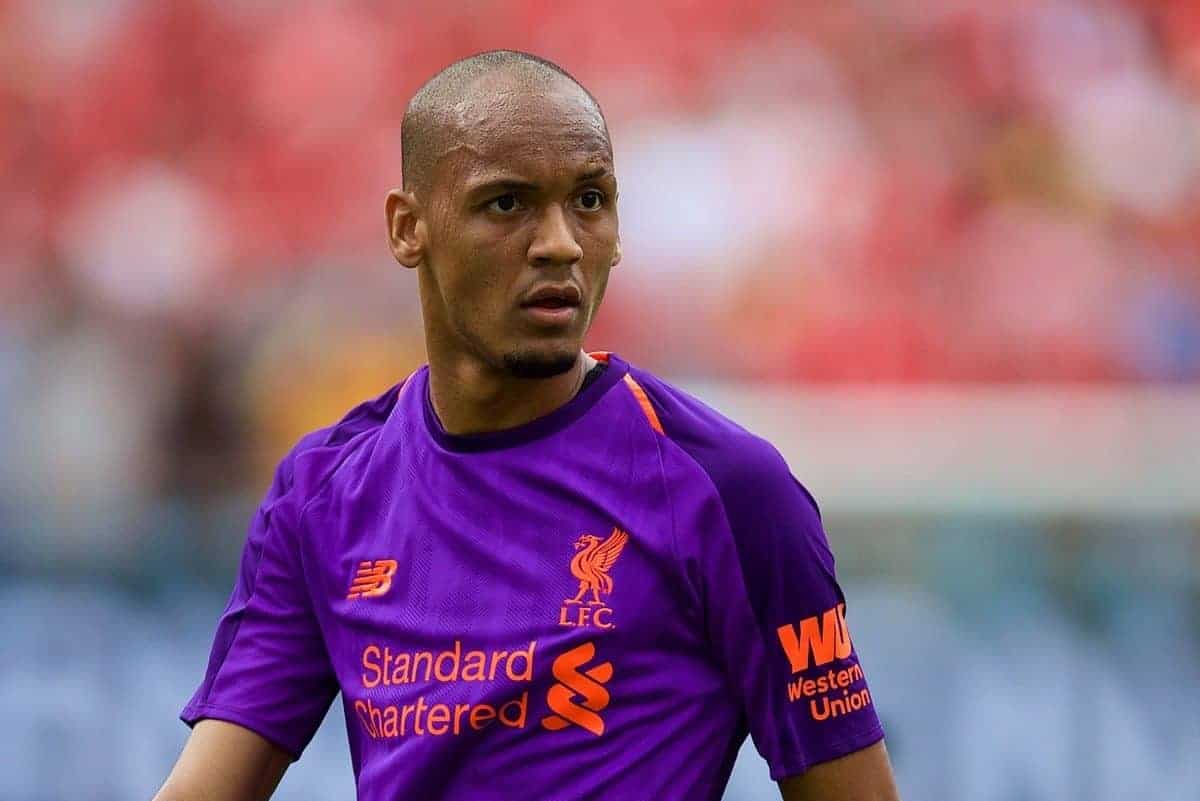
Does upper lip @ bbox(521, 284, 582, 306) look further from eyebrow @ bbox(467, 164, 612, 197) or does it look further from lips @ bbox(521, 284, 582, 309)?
eyebrow @ bbox(467, 164, 612, 197)

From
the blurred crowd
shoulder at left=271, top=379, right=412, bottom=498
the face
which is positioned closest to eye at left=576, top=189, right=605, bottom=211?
the face

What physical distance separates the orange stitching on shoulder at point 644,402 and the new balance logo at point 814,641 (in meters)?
0.37

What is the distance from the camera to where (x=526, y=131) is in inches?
110

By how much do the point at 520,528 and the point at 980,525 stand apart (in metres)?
4.22

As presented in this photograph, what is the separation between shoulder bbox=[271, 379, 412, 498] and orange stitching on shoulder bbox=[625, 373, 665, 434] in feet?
1.58

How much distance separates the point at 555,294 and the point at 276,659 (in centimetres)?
81

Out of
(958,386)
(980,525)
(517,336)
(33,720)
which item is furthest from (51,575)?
(517,336)

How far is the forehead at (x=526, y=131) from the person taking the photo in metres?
2.78

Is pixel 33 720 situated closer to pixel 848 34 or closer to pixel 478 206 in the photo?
pixel 478 206

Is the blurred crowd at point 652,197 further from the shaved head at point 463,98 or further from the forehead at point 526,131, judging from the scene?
the forehead at point 526,131

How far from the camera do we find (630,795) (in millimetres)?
2795

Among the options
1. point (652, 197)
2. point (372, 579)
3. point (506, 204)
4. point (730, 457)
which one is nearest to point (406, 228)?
point (506, 204)

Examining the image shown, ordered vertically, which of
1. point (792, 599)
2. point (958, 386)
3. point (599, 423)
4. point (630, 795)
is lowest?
point (630, 795)

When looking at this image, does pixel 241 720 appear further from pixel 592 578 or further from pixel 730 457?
pixel 730 457
